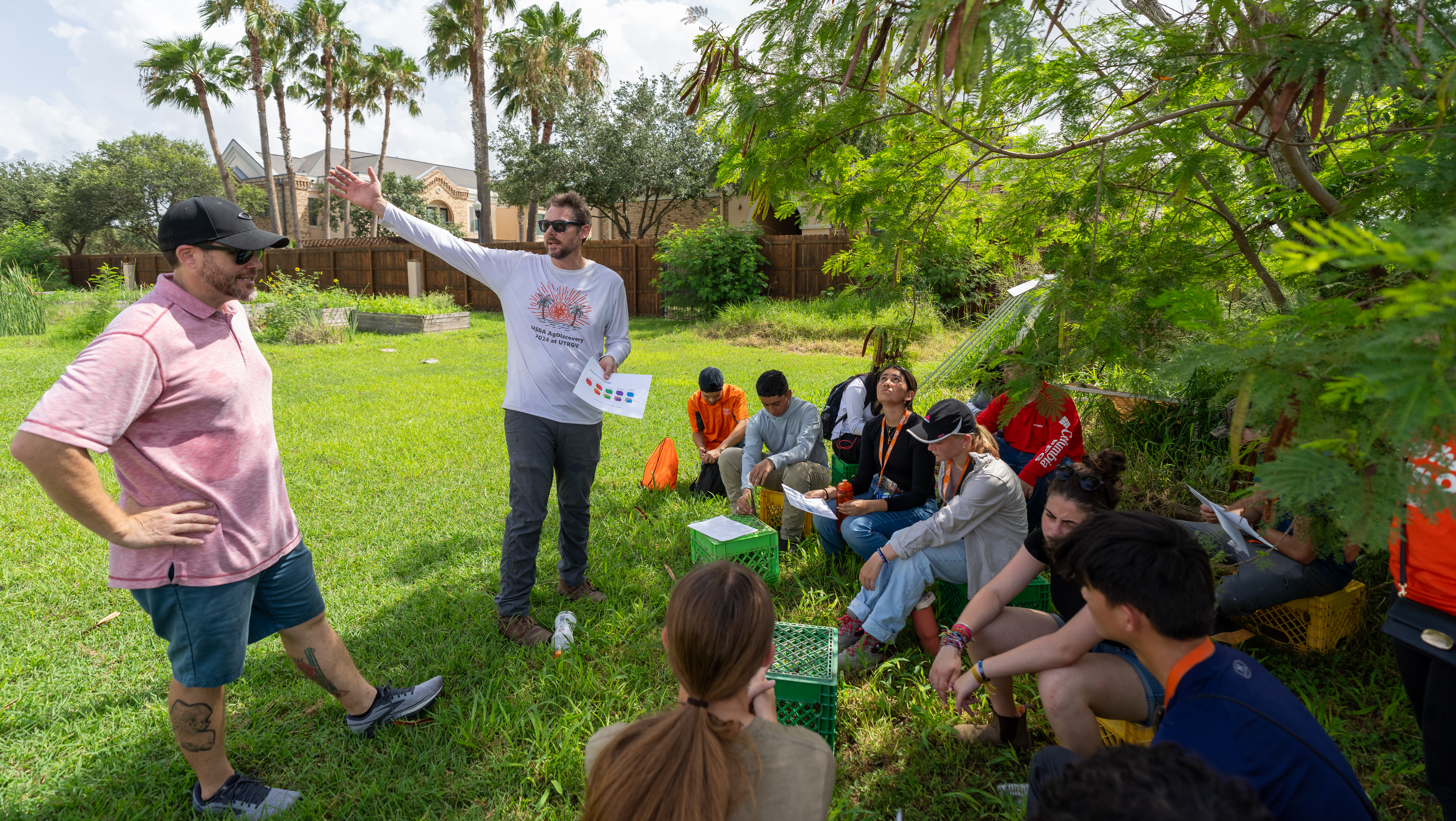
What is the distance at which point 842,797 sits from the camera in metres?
2.61

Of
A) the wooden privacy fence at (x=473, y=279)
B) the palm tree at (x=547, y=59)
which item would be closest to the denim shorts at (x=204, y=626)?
the wooden privacy fence at (x=473, y=279)

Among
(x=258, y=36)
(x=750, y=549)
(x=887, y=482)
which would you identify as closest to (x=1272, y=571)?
(x=887, y=482)

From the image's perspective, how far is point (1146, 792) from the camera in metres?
1.06

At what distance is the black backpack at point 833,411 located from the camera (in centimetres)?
543

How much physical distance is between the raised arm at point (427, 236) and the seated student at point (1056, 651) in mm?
2207

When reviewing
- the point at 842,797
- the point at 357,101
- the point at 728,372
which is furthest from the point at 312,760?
the point at 357,101

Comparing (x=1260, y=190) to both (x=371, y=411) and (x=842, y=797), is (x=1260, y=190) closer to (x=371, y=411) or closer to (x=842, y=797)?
(x=842, y=797)

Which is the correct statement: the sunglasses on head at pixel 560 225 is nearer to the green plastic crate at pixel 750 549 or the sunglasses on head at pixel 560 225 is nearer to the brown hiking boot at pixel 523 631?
the green plastic crate at pixel 750 549

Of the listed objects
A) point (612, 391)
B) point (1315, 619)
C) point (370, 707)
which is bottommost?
point (370, 707)

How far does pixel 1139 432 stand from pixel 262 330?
15.3m

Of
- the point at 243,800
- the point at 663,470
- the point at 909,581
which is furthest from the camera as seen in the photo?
→ the point at 663,470

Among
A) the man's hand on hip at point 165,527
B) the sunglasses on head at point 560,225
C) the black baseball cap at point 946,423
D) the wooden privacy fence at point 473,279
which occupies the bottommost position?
the man's hand on hip at point 165,527

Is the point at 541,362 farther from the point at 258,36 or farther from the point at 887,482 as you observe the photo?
the point at 258,36

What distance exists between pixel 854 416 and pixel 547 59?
25600 millimetres
